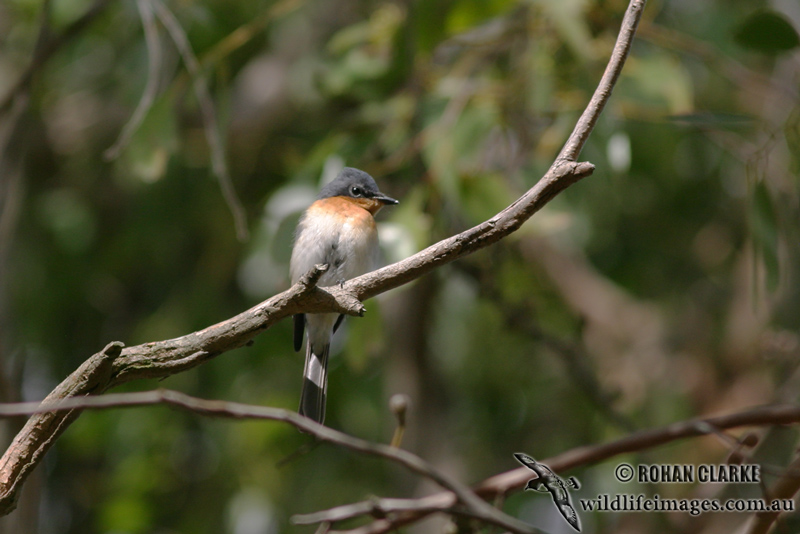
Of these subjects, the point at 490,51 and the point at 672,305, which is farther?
the point at 672,305

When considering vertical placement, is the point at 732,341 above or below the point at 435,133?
below

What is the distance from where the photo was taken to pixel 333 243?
3840 millimetres

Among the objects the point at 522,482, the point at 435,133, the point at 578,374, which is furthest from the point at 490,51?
the point at 522,482

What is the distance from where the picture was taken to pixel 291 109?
19.2 feet

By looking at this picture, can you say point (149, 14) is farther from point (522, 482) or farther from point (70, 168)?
point (70, 168)

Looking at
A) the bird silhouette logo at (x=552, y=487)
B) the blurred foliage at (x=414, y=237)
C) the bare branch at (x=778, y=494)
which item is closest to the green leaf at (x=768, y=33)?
the blurred foliage at (x=414, y=237)

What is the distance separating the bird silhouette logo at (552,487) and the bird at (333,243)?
59.7 inches

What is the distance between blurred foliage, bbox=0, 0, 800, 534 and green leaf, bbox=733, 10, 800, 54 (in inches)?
0.5

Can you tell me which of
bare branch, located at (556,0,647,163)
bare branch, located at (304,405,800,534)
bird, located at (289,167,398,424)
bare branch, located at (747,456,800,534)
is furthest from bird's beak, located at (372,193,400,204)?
bare branch, located at (747,456,800,534)

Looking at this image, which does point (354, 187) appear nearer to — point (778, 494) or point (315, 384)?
point (315, 384)

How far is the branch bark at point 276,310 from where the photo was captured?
5.72 feet

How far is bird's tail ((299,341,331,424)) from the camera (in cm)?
350

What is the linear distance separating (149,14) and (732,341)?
4.20 m

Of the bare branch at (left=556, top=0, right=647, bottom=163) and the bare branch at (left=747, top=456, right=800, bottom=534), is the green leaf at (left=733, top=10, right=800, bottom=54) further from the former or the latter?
the bare branch at (left=747, top=456, right=800, bottom=534)
